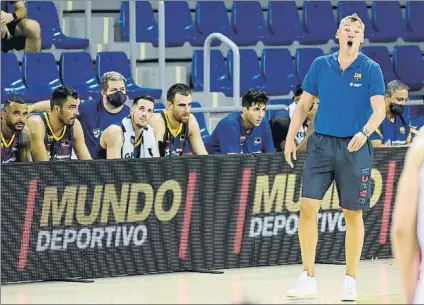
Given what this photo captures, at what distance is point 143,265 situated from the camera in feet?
30.8

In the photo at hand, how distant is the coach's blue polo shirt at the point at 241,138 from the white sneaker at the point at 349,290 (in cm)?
264

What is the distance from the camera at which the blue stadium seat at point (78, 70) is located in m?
12.8

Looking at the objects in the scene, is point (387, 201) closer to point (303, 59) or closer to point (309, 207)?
point (309, 207)

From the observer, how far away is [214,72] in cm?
1425

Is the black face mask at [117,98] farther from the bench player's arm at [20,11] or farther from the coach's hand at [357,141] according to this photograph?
the coach's hand at [357,141]

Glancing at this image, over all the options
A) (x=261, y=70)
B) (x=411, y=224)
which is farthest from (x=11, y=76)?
(x=411, y=224)

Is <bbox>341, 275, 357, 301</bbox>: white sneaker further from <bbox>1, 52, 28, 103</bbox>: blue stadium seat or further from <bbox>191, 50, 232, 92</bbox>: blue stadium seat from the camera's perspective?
<bbox>191, 50, 232, 92</bbox>: blue stadium seat

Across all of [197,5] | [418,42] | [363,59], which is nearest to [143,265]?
[363,59]

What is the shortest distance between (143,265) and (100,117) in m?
1.84

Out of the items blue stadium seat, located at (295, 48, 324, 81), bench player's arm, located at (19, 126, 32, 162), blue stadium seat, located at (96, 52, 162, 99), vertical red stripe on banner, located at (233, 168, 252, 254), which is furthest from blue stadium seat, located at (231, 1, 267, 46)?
bench player's arm, located at (19, 126, 32, 162)

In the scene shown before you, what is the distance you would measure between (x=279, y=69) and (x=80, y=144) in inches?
205

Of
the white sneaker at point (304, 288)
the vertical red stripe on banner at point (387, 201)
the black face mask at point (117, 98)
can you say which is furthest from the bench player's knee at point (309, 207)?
the black face mask at point (117, 98)

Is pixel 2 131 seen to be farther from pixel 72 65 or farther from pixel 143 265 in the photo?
pixel 72 65

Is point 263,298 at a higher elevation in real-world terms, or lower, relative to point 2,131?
lower
